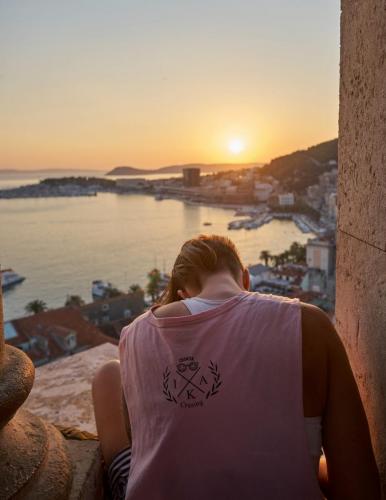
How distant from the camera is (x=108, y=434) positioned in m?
0.97

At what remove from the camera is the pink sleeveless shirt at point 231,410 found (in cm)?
63

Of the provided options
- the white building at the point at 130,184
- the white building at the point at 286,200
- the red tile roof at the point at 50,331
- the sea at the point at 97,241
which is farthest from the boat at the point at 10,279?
the white building at the point at 130,184

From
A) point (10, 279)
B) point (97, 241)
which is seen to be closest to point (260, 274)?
point (10, 279)

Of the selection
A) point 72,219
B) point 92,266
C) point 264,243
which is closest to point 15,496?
point 92,266

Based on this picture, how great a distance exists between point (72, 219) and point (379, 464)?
45941 millimetres

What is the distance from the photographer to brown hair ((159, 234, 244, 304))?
0.81 meters

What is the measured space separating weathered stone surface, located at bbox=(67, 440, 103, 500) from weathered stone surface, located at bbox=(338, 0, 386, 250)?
0.59 meters

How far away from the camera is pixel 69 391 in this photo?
5.50ft

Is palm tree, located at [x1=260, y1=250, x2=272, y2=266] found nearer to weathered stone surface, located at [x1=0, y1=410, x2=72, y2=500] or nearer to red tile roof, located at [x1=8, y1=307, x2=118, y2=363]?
red tile roof, located at [x1=8, y1=307, x2=118, y2=363]

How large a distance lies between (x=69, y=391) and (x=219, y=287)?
3.62 feet

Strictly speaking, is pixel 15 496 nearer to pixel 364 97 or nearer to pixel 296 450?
pixel 296 450

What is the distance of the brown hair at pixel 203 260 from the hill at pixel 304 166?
4518 cm

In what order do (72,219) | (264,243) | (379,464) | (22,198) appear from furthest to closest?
(22,198)
(72,219)
(264,243)
(379,464)

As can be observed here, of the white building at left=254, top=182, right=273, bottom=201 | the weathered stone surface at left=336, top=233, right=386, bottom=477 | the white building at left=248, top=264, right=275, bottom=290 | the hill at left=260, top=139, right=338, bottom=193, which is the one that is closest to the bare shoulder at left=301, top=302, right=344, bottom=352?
the weathered stone surface at left=336, top=233, right=386, bottom=477
